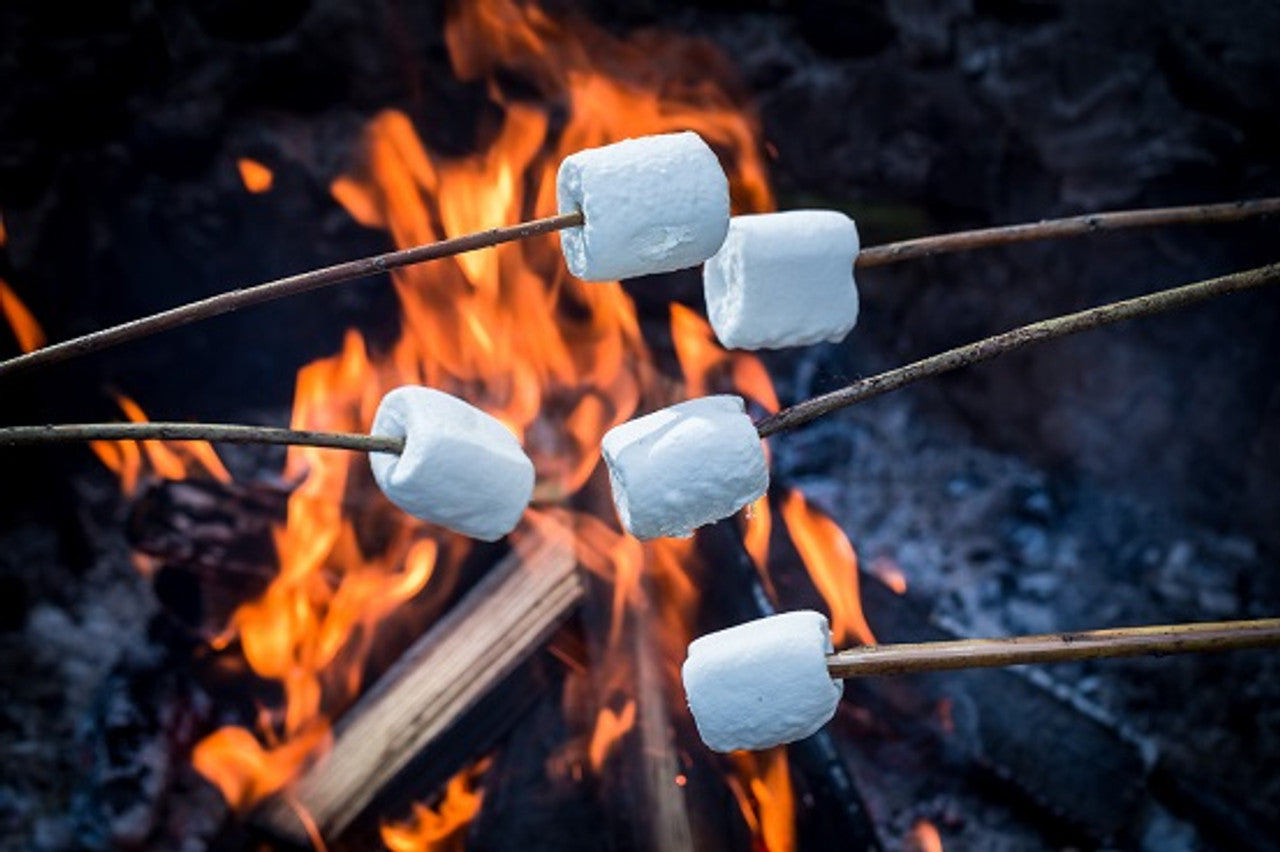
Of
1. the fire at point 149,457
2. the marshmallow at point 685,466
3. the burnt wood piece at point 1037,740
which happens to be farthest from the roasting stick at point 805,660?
the fire at point 149,457

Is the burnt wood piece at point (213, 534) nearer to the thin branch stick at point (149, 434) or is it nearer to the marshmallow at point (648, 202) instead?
the thin branch stick at point (149, 434)

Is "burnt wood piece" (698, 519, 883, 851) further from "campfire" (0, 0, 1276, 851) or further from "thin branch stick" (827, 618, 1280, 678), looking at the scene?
"thin branch stick" (827, 618, 1280, 678)

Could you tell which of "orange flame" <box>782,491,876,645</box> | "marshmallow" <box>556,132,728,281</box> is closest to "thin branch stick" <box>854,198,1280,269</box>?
"marshmallow" <box>556,132,728,281</box>

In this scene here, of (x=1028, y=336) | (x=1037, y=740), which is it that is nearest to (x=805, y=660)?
(x=1028, y=336)

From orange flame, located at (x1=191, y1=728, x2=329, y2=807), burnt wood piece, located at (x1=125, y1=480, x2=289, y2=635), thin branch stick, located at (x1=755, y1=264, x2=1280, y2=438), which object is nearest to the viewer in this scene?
thin branch stick, located at (x1=755, y1=264, x2=1280, y2=438)

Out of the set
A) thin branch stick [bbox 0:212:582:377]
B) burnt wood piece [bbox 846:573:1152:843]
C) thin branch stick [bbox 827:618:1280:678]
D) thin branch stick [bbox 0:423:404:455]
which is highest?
thin branch stick [bbox 0:212:582:377]

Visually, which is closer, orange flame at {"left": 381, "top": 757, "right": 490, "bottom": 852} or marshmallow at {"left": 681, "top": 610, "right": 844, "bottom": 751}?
marshmallow at {"left": 681, "top": 610, "right": 844, "bottom": 751}
